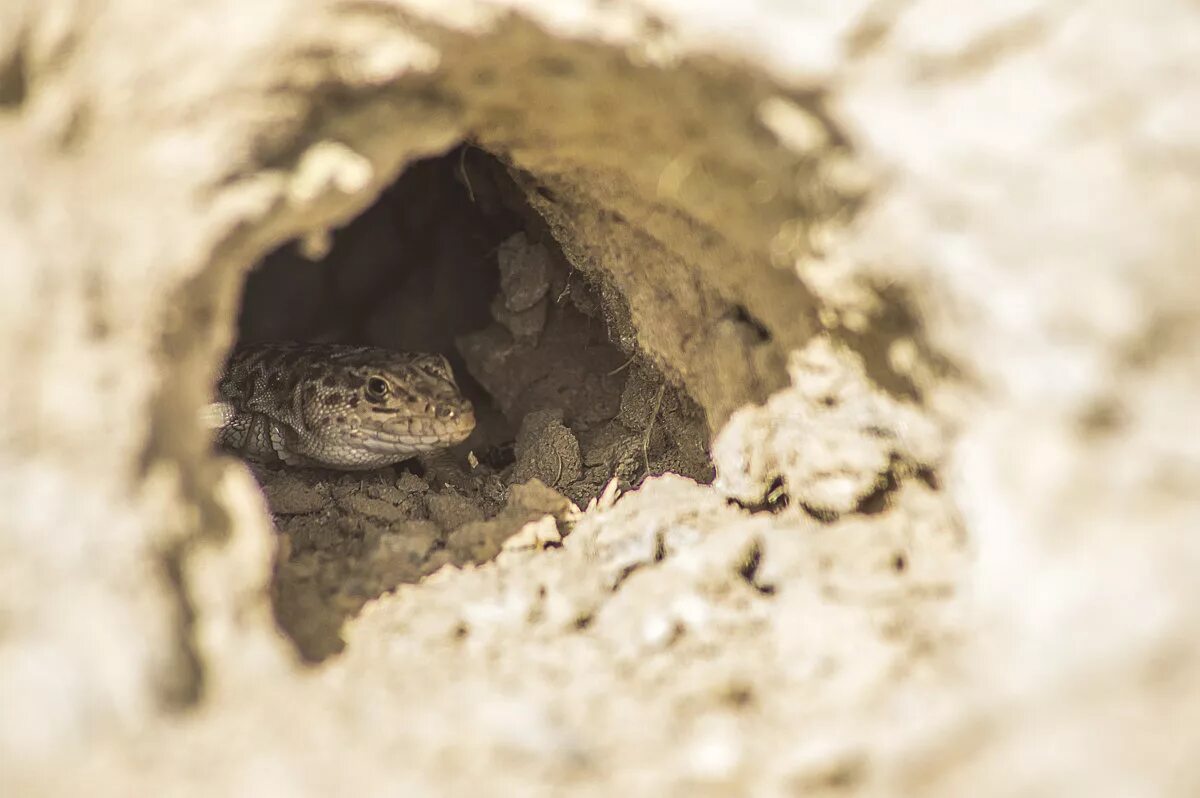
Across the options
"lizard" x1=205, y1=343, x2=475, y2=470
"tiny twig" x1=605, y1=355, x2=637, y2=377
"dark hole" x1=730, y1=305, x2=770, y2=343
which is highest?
"dark hole" x1=730, y1=305, x2=770, y2=343

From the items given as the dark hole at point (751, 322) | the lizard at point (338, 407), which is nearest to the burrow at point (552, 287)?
the dark hole at point (751, 322)

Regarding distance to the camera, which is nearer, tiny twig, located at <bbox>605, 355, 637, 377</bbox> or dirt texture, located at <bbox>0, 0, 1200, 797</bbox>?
dirt texture, located at <bbox>0, 0, 1200, 797</bbox>

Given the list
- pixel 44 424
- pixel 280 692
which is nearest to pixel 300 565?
pixel 280 692

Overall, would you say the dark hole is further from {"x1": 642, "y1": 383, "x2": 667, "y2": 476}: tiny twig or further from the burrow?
{"x1": 642, "y1": 383, "x2": 667, "y2": 476}: tiny twig

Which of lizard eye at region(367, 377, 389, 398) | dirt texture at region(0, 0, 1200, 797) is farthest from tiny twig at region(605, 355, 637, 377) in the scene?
dirt texture at region(0, 0, 1200, 797)

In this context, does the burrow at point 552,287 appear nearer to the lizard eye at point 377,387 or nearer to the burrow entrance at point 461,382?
the burrow entrance at point 461,382

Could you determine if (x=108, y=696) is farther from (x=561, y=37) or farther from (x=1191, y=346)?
(x=1191, y=346)
